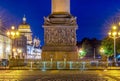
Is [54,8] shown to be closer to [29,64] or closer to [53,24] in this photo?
[53,24]

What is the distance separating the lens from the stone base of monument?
60.4 m

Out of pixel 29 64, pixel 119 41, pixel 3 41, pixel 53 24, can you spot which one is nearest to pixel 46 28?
pixel 53 24

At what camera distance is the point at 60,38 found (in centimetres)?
6106

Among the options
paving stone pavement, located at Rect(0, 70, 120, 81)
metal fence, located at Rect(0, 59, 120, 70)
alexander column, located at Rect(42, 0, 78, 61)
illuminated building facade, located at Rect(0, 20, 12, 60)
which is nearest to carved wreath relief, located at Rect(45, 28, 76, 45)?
alexander column, located at Rect(42, 0, 78, 61)

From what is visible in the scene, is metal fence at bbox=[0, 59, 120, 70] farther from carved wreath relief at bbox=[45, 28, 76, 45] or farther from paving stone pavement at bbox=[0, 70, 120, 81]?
paving stone pavement at bbox=[0, 70, 120, 81]

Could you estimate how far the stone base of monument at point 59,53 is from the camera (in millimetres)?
60406

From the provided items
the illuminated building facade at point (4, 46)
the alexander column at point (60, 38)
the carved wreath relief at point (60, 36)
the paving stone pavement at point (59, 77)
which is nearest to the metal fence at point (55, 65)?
the alexander column at point (60, 38)

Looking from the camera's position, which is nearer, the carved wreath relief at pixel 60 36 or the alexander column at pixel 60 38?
the alexander column at pixel 60 38

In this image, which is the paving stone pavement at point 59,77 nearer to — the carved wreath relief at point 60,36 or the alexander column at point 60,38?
the alexander column at point 60,38

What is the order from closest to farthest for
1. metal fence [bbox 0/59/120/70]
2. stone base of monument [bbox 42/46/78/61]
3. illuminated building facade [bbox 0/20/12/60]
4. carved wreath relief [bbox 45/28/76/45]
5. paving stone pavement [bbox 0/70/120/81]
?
paving stone pavement [bbox 0/70/120/81] → metal fence [bbox 0/59/120/70] → stone base of monument [bbox 42/46/78/61] → carved wreath relief [bbox 45/28/76/45] → illuminated building facade [bbox 0/20/12/60]

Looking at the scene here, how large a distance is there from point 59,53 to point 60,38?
2188 millimetres

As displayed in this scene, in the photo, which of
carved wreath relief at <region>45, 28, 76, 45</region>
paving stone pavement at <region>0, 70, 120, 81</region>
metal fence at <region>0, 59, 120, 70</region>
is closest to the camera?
paving stone pavement at <region>0, 70, 120, 81</region>

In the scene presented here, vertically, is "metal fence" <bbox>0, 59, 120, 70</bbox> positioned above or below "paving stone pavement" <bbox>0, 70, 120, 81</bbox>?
above

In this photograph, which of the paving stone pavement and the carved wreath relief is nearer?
the paving stone pavement
